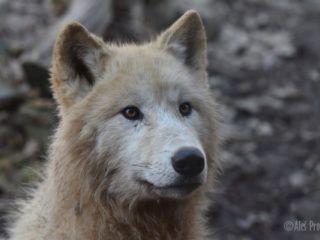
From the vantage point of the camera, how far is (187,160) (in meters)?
3.57

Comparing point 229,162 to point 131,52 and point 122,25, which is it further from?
point 131,52

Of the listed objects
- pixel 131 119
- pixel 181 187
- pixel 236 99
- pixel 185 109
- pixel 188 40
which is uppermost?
pixel 188 40

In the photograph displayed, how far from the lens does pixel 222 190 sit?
762 cm

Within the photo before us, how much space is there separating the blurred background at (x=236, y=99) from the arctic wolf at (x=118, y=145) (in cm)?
136

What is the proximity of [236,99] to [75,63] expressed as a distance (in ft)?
19.6

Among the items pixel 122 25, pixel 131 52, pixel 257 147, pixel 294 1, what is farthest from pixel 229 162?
pixel 294 1

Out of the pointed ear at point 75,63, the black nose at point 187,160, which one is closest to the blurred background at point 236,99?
the pointed ear at point 75,63

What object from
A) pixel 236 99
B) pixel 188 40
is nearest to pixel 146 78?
pixel 188 40

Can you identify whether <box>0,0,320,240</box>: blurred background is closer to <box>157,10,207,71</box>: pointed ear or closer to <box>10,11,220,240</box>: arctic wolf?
<box>10,11,220,240</box>: arctic wolf

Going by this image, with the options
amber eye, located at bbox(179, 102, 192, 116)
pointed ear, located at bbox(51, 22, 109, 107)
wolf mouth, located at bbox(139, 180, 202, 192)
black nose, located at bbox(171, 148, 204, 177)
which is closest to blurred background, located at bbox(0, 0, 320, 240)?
pointed ear, located at bbox(51, 22, 109, 107)

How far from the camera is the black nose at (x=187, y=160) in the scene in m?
3.57

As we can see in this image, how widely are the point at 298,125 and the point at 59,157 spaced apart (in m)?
5.99

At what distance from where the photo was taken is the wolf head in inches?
147

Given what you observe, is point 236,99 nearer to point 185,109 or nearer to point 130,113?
point 185,109
